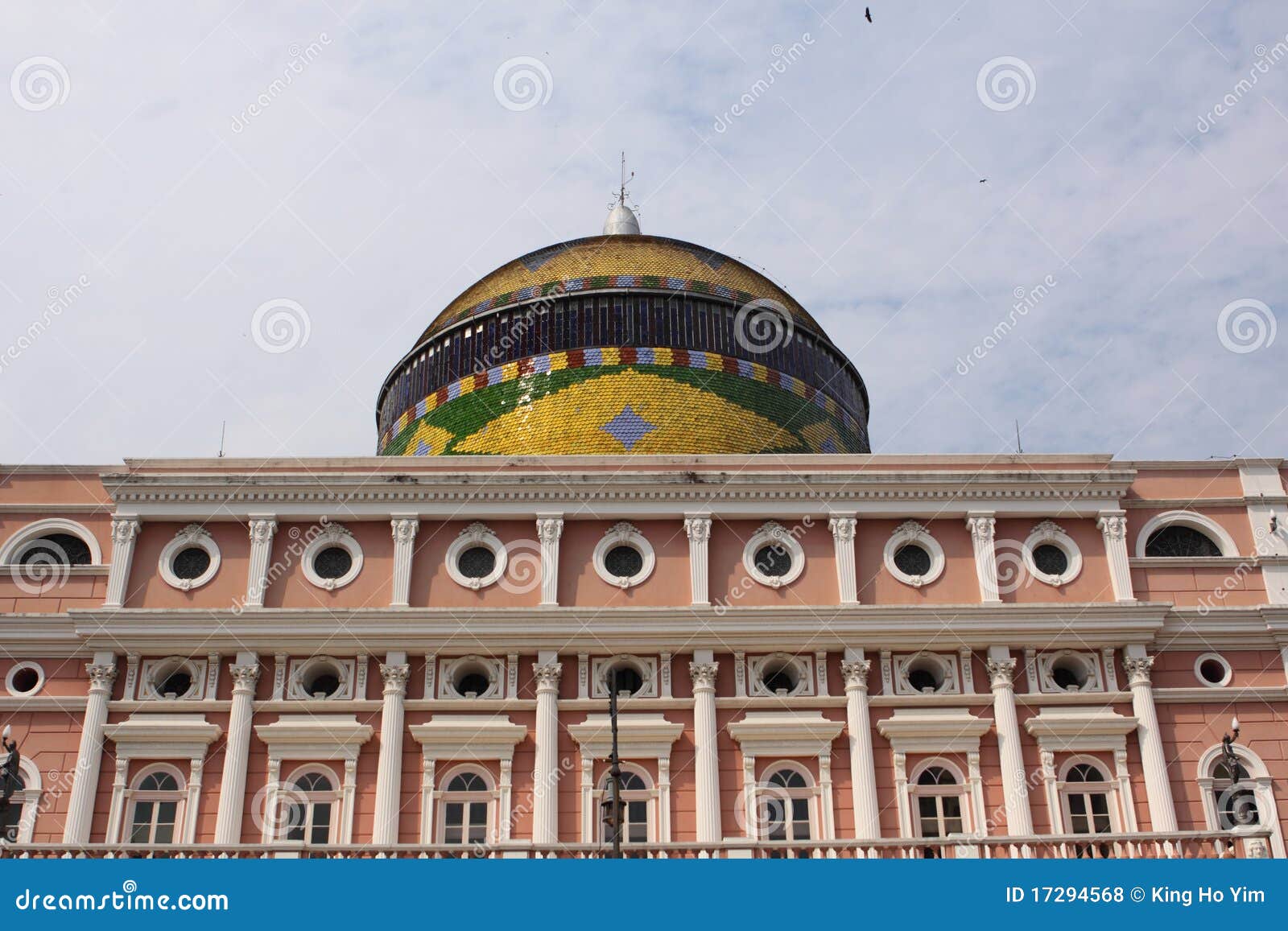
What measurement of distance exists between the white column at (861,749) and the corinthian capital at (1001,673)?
231cm

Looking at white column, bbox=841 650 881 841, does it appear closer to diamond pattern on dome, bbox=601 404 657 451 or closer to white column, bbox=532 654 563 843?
white column, bbox=532 654 563 843

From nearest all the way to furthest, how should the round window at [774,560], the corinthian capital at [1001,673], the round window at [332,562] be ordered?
the corinthian capital at [1001,673], the round window at [332,562], the round window at [774,560]

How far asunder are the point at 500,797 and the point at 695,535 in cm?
626

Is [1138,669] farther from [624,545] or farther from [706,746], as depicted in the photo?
[624,545]

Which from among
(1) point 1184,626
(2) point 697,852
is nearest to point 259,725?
(2) point 697,852

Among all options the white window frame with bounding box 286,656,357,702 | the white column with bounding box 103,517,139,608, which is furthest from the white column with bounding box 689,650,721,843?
the white column with bounding box 103,517,139,608

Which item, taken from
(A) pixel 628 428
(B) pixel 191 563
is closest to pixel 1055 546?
(A) pixel 628 428

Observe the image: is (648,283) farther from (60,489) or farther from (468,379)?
(60,489)

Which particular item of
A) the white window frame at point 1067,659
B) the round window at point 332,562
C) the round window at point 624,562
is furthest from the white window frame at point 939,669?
the round window at point 332,562

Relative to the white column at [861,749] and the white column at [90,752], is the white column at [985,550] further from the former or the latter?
the white column at [90,752]

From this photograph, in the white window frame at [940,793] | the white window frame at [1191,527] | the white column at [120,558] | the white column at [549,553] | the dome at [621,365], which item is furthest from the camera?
the dome at [621,365]

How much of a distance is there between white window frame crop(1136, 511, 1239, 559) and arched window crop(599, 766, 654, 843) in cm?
1117

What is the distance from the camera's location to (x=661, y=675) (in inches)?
1034

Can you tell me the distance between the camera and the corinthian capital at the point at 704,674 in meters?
26.0
